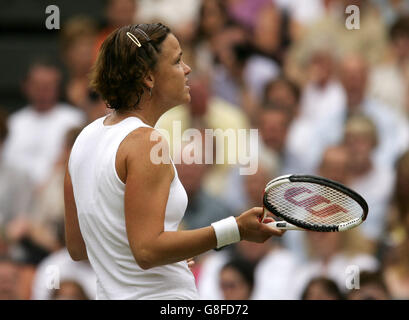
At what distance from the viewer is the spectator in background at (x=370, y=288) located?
14.1 ft

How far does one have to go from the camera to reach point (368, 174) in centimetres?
525

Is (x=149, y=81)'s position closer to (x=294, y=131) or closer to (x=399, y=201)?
(x=399, y=201)

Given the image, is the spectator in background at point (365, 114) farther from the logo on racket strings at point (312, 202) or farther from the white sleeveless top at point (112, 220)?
the white sleeveless top at point (112, 220)

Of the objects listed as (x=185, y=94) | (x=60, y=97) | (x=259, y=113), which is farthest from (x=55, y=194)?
(x=185, y=94)

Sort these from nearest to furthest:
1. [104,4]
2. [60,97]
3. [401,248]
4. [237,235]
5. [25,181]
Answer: [237,235]
[401,248]
[25,181]
[60,97]
[104,4]

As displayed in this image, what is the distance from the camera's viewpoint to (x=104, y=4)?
267 inches

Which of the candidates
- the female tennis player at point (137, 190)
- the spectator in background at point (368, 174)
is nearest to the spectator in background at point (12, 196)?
the spectator in background at point (368, 174)

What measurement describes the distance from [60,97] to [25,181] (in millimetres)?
793

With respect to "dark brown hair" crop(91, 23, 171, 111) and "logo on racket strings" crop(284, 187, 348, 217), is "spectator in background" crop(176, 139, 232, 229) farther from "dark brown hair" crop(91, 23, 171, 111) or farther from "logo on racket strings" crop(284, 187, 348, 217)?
"dark brown hair" crop(91, 23, 171, 111)

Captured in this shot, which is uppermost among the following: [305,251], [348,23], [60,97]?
[348,23]

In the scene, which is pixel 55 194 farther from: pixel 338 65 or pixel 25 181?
pixel 338 65

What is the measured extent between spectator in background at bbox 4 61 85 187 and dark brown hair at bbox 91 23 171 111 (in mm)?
2950

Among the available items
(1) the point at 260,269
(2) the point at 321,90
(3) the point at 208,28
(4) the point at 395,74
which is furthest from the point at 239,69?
(1) the point at 260,269

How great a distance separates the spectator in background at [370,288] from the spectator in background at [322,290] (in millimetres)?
89
